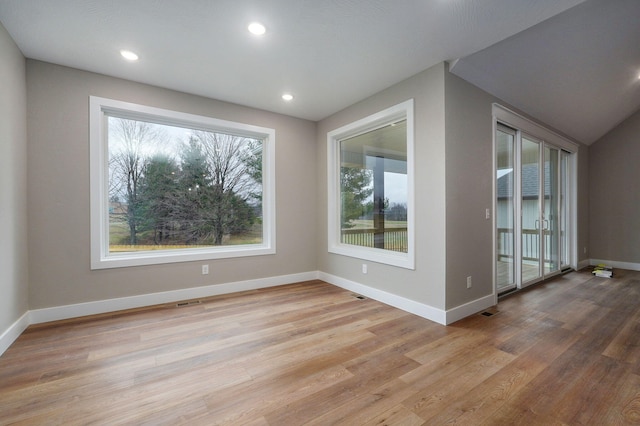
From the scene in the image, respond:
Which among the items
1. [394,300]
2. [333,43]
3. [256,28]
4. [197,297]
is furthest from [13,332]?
[333,43]

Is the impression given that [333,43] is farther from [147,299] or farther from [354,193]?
[147,299]

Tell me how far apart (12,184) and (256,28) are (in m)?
2.59

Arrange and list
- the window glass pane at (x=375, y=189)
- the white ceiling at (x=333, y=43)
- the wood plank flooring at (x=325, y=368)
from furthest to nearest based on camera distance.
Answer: the window glass pane at (x=375, y=189) < the white ceiling at (x=333, y=43) < the wood plank flooring at (x=325, y=368)

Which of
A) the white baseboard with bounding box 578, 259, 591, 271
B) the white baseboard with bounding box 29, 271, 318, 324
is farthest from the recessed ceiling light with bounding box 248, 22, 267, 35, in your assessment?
the white baseboard with bounding box 578, 259, 591, 271

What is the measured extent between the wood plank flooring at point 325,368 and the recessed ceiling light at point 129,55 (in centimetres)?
270

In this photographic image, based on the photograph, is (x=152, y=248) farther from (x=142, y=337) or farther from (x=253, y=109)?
(x=253, y=109)

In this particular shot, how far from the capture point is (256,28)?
2297mm

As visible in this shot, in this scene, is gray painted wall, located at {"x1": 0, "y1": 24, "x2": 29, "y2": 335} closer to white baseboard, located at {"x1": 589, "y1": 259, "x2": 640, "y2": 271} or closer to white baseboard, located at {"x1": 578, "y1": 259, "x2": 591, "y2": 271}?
white baseboard, located at {"x1": 578, "y1": 259, "x2": 591, "y2": 271}

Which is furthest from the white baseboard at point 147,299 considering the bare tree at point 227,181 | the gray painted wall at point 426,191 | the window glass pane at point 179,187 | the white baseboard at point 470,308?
the white baseboard at point 470,308

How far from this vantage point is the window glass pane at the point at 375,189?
135 inches

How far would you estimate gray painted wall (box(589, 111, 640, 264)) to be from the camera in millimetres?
5383

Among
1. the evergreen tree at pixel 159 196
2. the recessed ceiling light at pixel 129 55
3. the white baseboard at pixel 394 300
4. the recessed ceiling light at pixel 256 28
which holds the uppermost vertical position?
the recessed ceiling light at pixel 129 55

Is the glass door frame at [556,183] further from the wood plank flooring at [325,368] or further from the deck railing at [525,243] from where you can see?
the wood plank flooring at [325,368]

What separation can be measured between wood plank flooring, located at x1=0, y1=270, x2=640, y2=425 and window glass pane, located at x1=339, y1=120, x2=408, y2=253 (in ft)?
3.52
